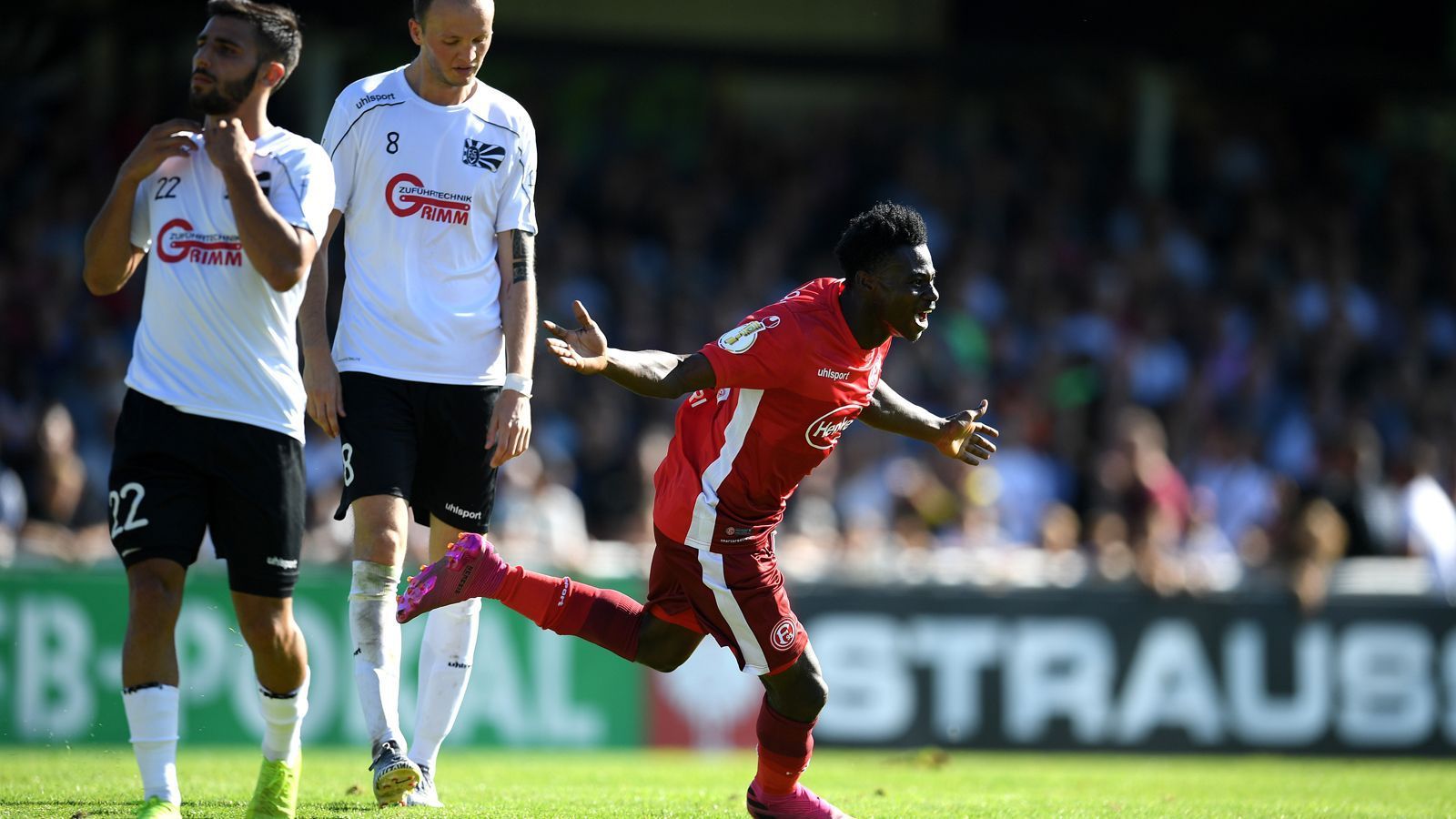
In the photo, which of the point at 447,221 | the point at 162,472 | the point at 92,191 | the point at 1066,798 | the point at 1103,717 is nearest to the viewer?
the point at 162,472

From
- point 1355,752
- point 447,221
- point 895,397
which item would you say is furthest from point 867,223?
point 1355,752

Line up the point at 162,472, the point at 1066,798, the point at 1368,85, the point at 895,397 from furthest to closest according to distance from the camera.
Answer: the point at 1368,85
the point at 1066,798
the point at 895,397
the point at 162,472

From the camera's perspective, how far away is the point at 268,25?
5.58 meters

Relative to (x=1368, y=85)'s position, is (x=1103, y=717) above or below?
below

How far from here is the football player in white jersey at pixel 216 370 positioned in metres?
5.42

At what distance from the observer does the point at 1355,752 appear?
13.5 m

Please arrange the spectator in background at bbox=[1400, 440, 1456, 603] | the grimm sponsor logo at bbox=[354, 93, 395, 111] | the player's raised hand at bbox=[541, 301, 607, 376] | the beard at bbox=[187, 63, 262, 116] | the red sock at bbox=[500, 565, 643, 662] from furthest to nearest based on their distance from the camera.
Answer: the spectator in background at bbox=[1400, 440, 1456, 603] → the red sock at bbox=[500, 565, 643, 662] → the grimm sponsor logo at bbox=[354, 93, 395, 111] → the player's raised hand at bbox=[541, 301, 607, 376] → the beard at bbox=[187, 63, 262, 116]

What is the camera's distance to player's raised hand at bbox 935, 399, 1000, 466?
6895mm

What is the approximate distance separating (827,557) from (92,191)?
7837 millimetres

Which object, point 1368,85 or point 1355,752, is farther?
point 1368,85

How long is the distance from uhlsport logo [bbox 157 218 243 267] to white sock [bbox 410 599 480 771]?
5.69ft

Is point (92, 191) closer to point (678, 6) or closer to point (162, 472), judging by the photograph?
point (678, 6)

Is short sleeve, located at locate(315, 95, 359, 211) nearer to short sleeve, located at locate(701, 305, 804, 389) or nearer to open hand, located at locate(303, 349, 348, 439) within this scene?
open hand, located at locate(303, 349, 348, 439)

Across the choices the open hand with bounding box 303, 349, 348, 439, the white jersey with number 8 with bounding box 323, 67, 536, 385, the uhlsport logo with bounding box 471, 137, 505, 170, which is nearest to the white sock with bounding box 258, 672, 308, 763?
the open hand with bounding box 303, 349, 348, 439
